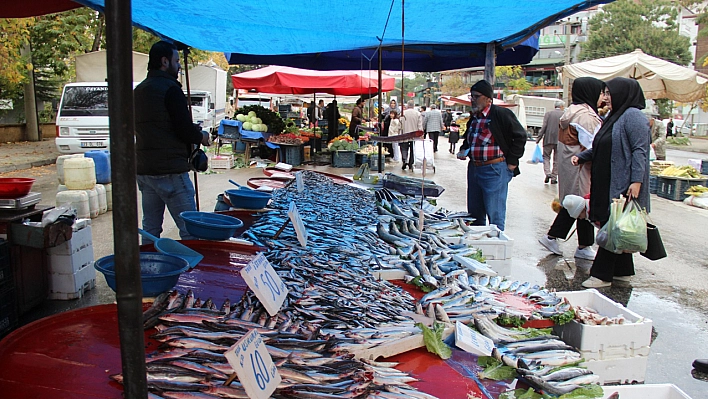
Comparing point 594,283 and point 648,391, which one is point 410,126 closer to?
point 594,283

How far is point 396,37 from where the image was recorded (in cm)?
723

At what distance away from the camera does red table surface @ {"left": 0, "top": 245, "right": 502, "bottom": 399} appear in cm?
179

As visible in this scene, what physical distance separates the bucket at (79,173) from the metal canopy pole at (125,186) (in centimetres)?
788

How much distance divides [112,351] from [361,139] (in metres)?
16.4

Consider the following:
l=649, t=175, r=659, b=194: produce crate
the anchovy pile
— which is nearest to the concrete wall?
the anchovy pile

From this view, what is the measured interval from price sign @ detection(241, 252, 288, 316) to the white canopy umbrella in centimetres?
1132

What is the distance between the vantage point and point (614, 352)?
348 cm

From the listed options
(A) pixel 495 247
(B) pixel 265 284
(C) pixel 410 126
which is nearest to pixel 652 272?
(A) pixel 495 247

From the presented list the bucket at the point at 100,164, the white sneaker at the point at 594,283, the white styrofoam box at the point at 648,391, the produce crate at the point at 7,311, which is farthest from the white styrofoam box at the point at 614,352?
the bucket at the point at 100,164

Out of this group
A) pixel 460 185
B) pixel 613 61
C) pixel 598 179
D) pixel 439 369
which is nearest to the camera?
pixel 439 369

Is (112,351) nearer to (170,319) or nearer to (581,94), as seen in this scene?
(170,319)

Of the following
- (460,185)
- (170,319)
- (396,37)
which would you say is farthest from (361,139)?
(170,319)

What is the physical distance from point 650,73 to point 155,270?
41.6 ft

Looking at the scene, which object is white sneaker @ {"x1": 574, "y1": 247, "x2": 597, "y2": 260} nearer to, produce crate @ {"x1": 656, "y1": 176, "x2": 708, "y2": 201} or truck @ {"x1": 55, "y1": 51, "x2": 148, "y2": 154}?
produce crate @ {"x1": 656, "y1": 176, "x2": 708, "y2": 201}
